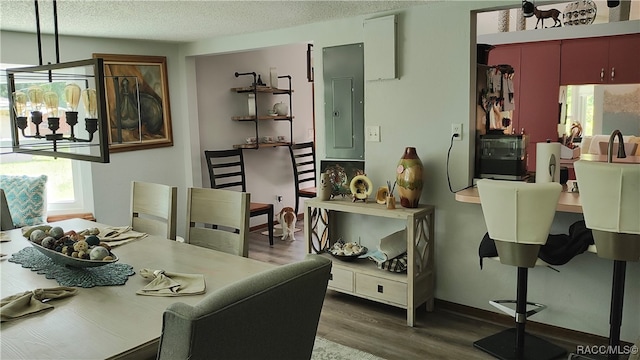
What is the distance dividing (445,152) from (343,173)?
815 mm

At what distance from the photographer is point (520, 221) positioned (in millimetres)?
2465

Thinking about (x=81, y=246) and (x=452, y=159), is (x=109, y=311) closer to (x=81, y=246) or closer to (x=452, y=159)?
(x=81, y=246)

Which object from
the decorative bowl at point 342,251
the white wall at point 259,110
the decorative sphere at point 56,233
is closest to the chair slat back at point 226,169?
the white wall at point 259,110

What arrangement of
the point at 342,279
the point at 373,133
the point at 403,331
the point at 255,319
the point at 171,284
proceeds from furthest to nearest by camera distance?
1. the point at 373,133
2. the point at 342,279
3. the point at 403,331
4. the point at 171,284
5. the point at 255,319

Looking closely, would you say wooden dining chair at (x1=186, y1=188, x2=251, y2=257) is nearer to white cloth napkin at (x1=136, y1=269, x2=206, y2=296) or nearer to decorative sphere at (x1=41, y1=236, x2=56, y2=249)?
white cloth napkin at (x1=136, y1=269, x2=206, y2=296)

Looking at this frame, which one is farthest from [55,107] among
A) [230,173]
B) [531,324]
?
[230,173]

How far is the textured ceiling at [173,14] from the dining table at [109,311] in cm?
154

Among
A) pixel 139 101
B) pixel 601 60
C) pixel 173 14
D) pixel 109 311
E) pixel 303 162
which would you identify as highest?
pixel 173 14

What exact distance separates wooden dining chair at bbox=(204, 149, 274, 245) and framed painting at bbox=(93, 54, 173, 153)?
0.48 m

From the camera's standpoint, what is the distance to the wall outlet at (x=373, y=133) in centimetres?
363

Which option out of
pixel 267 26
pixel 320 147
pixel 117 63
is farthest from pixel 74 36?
pixel 320 147

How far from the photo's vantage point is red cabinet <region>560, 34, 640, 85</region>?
468 cm

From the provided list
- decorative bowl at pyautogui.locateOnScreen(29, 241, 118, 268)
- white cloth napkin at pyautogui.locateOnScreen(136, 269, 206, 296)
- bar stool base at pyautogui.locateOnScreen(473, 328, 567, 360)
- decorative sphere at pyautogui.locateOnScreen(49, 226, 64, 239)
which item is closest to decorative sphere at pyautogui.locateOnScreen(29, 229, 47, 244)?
decorative sphere at pyautogui.locateOnScreen(49, 226, 64, 239)

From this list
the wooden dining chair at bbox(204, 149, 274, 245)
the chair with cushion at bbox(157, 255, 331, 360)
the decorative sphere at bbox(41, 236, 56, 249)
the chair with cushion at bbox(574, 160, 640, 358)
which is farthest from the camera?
the wooden dining chair at bbox(204, 149, 274, 245)
